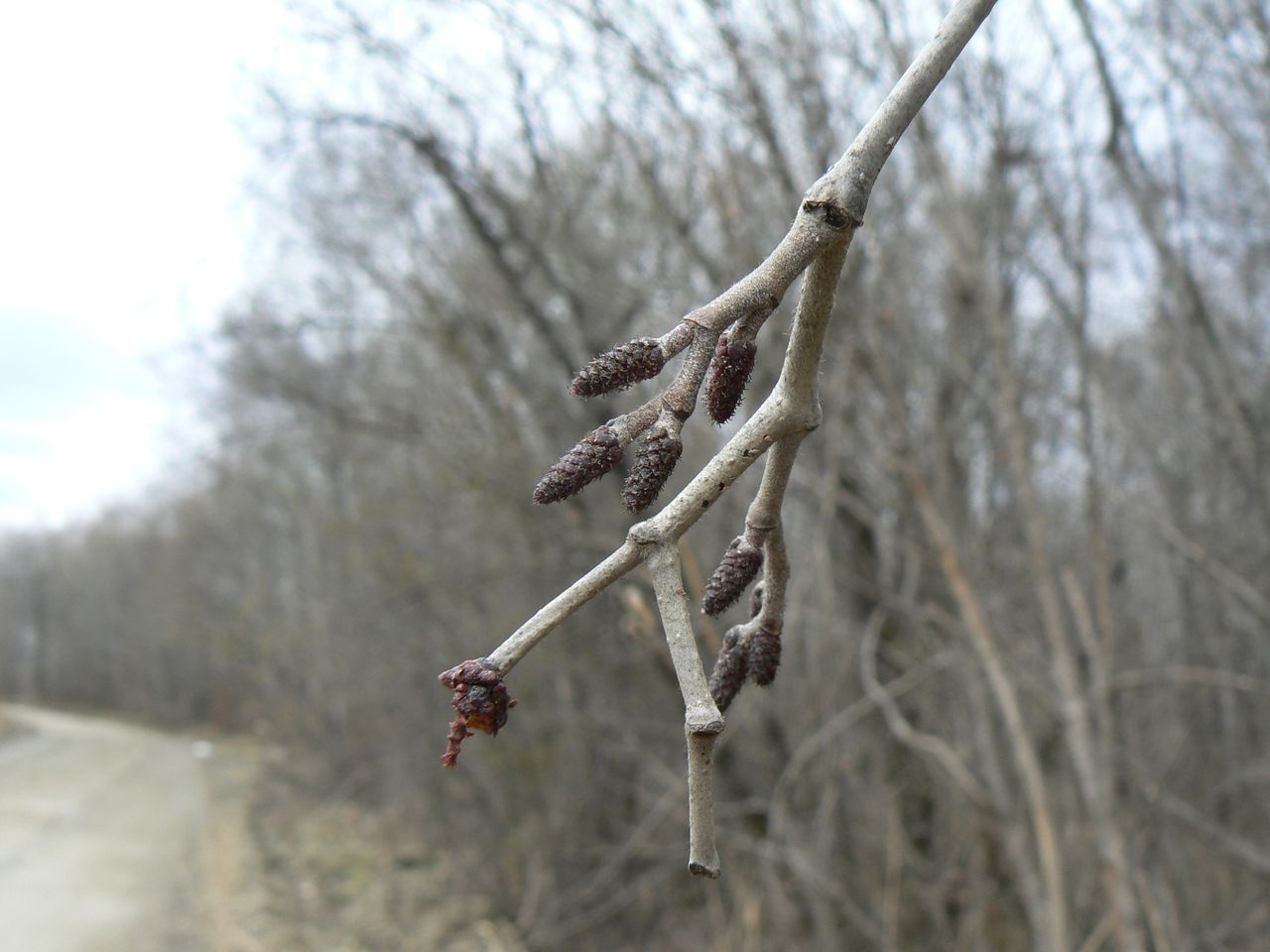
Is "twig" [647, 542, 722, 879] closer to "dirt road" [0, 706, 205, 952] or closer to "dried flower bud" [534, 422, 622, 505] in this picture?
"dried flower bud" [534, 422, 622, 505]

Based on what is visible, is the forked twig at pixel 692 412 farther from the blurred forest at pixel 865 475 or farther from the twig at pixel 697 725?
the blurred forest at pixel 865 475

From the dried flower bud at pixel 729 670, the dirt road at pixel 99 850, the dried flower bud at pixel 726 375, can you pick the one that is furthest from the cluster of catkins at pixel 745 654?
the dirt road at pixel 99 850

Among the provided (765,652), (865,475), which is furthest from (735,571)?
(865,475)

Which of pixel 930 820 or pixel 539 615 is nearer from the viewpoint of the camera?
Result: pixel 539 615

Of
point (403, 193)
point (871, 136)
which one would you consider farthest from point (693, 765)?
point (403, 193)

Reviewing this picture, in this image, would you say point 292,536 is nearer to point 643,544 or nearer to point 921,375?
point 921,375

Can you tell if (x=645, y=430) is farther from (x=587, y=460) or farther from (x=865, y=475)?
(x=865, y=475)
